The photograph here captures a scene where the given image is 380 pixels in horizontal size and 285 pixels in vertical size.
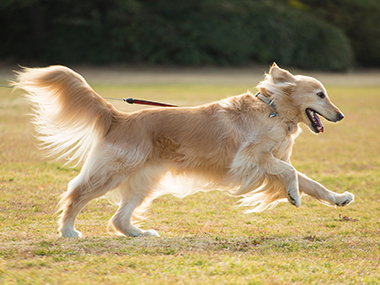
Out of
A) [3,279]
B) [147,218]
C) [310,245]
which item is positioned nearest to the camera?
[3,279]

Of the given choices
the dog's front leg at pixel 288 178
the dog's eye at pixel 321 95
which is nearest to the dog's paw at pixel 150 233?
the dog's front leg at pixel 288 178

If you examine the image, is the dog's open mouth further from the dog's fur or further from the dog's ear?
the dog's ear

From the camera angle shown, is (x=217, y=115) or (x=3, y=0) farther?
(x=3, y=0)

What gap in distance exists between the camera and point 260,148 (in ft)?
17.1

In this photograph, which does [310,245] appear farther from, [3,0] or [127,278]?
[3,0]

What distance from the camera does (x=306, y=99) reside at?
5438 mm

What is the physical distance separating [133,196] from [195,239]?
90cm

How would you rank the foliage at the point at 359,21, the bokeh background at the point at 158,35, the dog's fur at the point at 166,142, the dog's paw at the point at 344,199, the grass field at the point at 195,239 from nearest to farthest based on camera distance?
the grass field at the point at 195,239, the dog's fur at the point at 166,142, the dog's paw at the point at 344,199, the bokeh background at the point at 158,35, the foliage at the point at 359,21

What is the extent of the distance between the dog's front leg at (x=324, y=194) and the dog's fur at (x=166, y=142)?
11 mm

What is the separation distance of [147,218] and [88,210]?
0.80 metres

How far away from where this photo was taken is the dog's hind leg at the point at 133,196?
5117 mm

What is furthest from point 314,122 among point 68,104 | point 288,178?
point 68,104

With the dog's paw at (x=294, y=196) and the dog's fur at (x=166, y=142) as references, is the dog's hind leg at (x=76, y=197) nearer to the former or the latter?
the dog's fur at (x=166, y=142)

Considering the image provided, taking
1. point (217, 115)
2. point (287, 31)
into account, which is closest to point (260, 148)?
point (217, 115)
